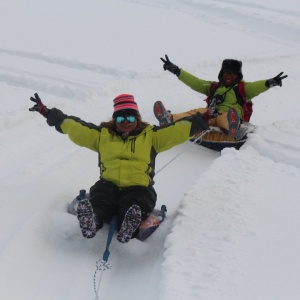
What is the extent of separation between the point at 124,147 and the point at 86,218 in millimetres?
791

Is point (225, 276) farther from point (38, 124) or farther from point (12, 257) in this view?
point (38, 124)

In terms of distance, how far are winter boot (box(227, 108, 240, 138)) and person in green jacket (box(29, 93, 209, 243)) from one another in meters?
1.69

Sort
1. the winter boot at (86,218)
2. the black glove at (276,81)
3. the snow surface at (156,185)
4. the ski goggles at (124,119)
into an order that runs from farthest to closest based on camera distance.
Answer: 1. the black glove at (276,81)
2. the ski goggles at (124,119)
3. the winter boot at (86,218)
4. the snow surface at (156,185)

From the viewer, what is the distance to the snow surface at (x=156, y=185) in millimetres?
3326

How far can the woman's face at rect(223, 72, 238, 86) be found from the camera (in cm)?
625

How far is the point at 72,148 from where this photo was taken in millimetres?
5773

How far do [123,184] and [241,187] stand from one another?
1.11 meters

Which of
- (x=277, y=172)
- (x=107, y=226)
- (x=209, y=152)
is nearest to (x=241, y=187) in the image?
(x=277, y=172)

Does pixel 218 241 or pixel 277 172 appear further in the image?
pixel 277 172

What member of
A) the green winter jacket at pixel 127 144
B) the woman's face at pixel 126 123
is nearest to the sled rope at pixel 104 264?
the green winter jacket at pixel 127 144

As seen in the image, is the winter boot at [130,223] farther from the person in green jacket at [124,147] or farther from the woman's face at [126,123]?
the woman's face at [126,123]

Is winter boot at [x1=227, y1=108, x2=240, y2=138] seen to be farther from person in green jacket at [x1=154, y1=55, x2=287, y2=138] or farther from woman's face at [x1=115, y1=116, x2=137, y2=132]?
woman's face at [x1=115, y1=116, x2=137, y2=132]

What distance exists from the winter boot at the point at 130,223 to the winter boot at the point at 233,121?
254 centimetres

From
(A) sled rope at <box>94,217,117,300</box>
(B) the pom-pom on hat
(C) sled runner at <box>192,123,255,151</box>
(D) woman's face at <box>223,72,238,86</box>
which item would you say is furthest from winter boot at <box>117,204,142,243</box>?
(D) woman's face at <box>223,72,238,86</box>
